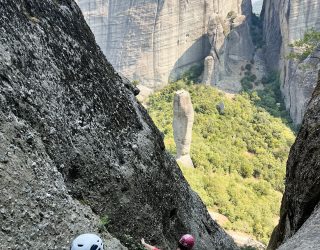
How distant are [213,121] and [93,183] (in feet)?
162

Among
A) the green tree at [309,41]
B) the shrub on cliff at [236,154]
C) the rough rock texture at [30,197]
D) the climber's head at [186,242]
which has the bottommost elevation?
the shrub on cliff at [236,154]

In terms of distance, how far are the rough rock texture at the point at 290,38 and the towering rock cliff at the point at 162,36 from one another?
265 inches

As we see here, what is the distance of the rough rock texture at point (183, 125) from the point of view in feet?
145

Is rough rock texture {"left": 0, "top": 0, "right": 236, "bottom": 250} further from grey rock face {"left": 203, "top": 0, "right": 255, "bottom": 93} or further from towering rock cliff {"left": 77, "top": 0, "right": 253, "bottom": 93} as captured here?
grey rock face {"left": 203, "top": 0, "right": 255, "bottom": 93}

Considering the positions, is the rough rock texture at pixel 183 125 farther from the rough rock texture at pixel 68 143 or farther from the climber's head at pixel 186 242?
the climber's head at pixel 186 242

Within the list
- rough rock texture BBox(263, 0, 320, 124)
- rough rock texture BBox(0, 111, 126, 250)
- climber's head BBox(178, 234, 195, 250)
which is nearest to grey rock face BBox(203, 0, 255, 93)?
rough rock texture BBox(263, 0, 320, 124)

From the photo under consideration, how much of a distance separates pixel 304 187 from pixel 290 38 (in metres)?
62.3

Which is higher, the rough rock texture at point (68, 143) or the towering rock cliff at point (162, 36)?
the rough rock texture at point (68, 143)

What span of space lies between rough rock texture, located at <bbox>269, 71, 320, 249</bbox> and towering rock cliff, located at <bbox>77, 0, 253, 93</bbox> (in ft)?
185

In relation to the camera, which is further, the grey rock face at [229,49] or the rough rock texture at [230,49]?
the rough rock texture at [230,49]

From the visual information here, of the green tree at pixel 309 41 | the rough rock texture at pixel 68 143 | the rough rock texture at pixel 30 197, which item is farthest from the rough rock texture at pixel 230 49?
the rough rock texture at pixel 30 197

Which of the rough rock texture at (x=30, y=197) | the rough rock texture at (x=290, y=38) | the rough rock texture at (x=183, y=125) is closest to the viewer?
the rough rock texture at (x=30, y=197)

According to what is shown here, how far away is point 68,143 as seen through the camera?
24.8 ft

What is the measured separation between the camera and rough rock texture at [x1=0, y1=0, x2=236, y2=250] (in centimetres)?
627
